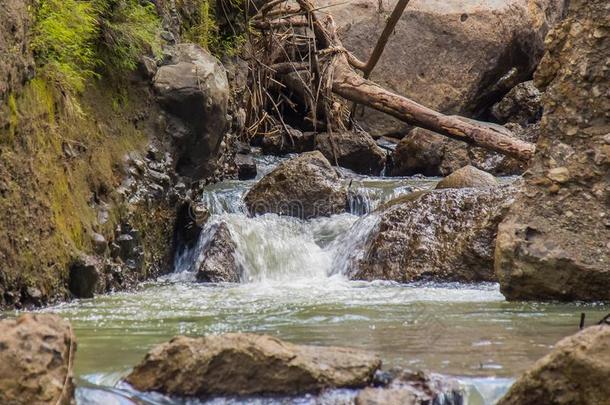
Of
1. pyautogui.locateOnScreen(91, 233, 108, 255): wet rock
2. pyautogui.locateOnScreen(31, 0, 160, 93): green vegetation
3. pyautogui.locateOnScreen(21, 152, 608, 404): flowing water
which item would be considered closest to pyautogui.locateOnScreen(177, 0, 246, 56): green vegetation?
pyautogui.locateOnScreen(21, 152, 608, 404): flowing water

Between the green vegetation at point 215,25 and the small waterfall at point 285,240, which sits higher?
the green vegetation at point 215,25

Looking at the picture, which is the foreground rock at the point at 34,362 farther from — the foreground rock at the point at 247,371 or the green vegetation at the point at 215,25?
the green vegetation at the point at 215,25

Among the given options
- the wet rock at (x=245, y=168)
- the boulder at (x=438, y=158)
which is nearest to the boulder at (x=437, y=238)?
the wet rock at (x=245, y=168)

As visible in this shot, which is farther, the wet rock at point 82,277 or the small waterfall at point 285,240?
the small waterfall at point 285,240

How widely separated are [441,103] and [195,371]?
14.3 meters

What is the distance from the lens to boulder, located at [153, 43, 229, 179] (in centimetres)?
974

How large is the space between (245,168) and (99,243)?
535 centimetres

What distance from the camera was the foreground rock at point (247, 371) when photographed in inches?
161

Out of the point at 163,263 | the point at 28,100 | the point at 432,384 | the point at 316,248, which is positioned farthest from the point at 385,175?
the point at 432,384

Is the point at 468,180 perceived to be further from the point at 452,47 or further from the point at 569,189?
the point at 452,47

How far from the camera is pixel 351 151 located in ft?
48.4

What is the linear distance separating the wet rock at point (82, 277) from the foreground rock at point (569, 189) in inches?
115

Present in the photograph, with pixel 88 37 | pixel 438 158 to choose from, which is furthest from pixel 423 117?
pixel 88 37

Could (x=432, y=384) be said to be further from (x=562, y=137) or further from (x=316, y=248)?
(x=316, y=248)
